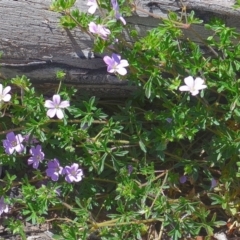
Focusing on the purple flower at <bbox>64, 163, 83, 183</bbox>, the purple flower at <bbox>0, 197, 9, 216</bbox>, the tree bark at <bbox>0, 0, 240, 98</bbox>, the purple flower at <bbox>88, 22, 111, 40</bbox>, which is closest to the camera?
the purple flower at <bbox>88, 22, 111, 40</bbox>

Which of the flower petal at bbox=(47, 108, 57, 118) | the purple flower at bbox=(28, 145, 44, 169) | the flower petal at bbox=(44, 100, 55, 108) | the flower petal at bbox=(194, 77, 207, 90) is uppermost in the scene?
the flower petal at bbox=(194, 77, 207, 90)

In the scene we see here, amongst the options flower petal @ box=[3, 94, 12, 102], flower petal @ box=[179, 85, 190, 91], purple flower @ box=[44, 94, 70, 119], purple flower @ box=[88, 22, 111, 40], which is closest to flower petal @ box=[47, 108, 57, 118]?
purple flower @ box=[44, 94, 70, 119]

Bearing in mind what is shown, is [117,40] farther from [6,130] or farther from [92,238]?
A: [92,238]

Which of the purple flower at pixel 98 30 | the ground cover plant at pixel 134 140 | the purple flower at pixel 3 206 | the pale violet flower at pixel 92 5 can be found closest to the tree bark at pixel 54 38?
the ground cover plant at pixel 134 140

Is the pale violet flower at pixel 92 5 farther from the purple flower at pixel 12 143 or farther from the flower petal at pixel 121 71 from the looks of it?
the purple flower at pixel 12 143

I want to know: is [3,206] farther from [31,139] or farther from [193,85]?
[193,85]

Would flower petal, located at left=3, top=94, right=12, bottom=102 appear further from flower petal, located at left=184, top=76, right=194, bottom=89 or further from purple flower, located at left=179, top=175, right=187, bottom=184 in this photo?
purple flower, located at left=179, top=175, right=187, bottom=184

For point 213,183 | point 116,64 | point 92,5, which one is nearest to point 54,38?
point 92,5
